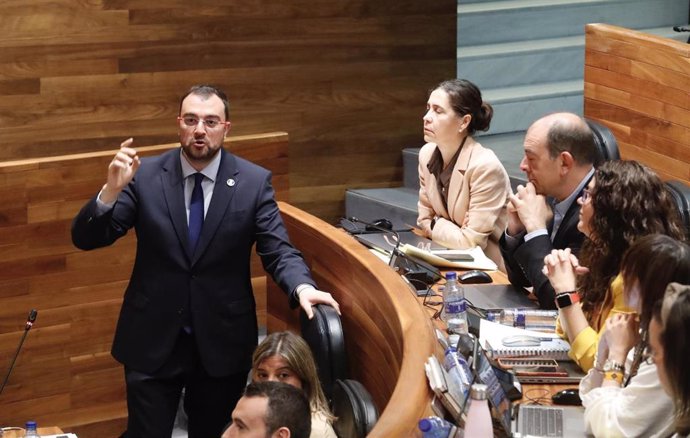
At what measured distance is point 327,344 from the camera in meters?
3.04

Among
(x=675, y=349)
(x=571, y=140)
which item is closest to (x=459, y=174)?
(x=571, y=140)

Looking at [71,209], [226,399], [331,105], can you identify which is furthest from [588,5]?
[226,399]

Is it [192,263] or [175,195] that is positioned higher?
[175,195]

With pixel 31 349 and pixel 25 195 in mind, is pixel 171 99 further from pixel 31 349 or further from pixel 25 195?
pixel 31 349

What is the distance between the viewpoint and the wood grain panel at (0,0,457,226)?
465 centimetres

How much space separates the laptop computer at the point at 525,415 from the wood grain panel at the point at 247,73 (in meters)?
2.50

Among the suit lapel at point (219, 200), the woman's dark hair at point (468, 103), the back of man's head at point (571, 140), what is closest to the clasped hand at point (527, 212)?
the back of man's head at point (571, 140)

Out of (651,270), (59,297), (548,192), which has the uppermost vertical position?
(651,270)

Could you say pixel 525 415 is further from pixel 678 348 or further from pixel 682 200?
pixel 682 200

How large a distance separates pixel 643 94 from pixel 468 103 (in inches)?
28.1

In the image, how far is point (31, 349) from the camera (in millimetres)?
4496

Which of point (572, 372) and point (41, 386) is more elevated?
point (572, 372)

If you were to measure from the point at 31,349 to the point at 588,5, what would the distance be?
10.3 feet

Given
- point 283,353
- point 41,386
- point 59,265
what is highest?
point 283,353
